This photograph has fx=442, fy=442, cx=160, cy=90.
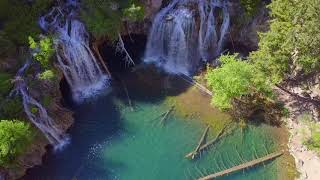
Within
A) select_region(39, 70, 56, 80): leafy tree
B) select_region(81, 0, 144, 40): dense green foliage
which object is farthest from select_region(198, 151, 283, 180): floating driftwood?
select_region(81, 0, 144, 40): dense green foliage

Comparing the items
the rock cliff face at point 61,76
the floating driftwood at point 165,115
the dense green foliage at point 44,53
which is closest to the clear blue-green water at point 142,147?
the floating driftwood at point 165,115

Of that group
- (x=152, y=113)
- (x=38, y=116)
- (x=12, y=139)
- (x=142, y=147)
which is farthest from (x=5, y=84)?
(x=152, y=113)

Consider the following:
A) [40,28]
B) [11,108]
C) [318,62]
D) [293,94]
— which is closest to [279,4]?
[318,62]

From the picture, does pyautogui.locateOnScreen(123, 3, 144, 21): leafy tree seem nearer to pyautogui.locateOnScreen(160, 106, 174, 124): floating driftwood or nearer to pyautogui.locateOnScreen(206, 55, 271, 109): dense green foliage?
pyautogui.locateOnScreen(206, 55, 271, 109): dense green foliage

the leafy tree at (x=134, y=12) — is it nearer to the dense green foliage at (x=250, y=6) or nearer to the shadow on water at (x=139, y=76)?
the shadow on water at (x=139, y=76)

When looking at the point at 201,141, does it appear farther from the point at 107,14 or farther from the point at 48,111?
the point at 107,14

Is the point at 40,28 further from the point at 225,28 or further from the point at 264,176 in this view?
the point at 264,176

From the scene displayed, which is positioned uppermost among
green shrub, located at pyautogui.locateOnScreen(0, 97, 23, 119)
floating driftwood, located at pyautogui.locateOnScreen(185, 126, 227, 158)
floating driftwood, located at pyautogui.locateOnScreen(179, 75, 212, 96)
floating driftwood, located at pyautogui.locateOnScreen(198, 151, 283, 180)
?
green shrub, located at pyautogui.locateOnScreen(0, 97, 23, 119)
